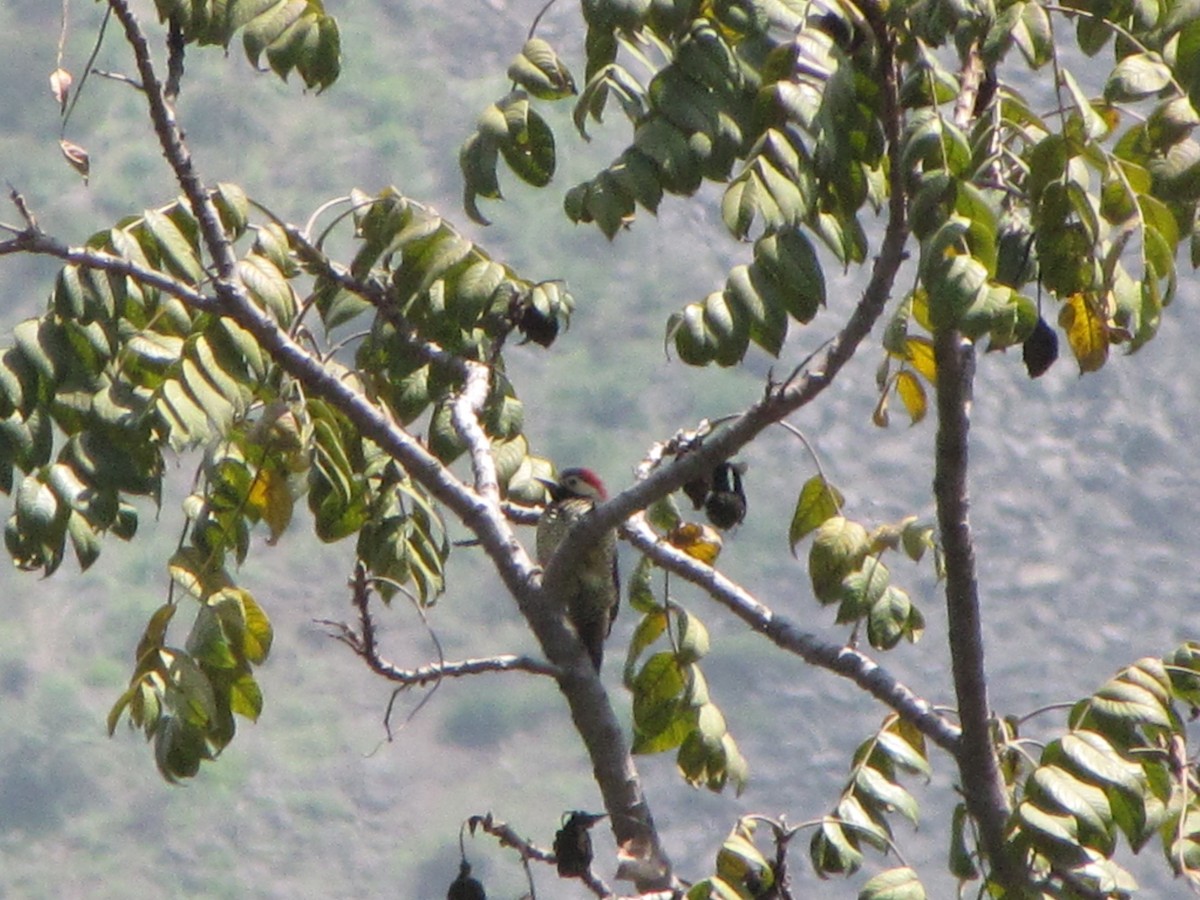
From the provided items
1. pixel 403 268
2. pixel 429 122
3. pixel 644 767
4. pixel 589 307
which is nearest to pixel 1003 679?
pixel 644 767

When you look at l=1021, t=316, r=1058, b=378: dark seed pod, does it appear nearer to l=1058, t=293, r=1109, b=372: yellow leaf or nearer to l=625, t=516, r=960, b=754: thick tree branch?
l=1058, t=293, r=1109, b=372: yellow leaf

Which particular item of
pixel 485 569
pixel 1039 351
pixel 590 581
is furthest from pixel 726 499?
pixel 485 569

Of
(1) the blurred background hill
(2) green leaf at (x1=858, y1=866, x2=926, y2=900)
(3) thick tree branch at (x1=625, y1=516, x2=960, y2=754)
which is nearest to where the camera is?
(2) green leaf at (x1=858, y1=866, x2=926, y2=900)

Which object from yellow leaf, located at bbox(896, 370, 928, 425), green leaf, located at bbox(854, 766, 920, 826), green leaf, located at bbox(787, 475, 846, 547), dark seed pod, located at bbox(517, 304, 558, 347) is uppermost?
dark seed pod, located at bbox(517, 304, 558, 347)

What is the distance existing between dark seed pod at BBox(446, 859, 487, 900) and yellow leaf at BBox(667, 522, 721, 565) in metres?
1.11

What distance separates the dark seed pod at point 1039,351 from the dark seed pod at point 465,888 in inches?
53.8

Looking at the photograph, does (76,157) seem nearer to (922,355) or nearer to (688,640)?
(688,640)

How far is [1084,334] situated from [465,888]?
1515 mm

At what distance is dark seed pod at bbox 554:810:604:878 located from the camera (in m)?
3.35

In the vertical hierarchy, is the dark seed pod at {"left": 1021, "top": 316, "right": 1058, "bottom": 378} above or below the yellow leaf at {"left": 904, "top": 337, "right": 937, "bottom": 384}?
Answer: below

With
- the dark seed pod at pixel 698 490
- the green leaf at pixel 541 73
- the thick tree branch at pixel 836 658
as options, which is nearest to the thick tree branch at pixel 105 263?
the green leaf at pixel 541 73

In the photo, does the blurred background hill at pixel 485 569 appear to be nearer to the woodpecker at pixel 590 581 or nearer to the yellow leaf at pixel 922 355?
the woodpecker at pixel 590 581

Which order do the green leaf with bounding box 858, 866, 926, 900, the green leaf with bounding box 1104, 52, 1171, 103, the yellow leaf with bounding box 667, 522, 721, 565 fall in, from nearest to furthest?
the green leaf with bounding box 1104, 52, 1171, 103 → the green leaf with bounding box 858, 866, 926, 900 → the yellow leaf with bounding box 667, 522, 721, 565

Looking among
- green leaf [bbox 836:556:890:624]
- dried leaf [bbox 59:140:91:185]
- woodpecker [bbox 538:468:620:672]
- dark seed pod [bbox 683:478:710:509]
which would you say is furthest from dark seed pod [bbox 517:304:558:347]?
woodpecker [bbox 538:468:620:672]
